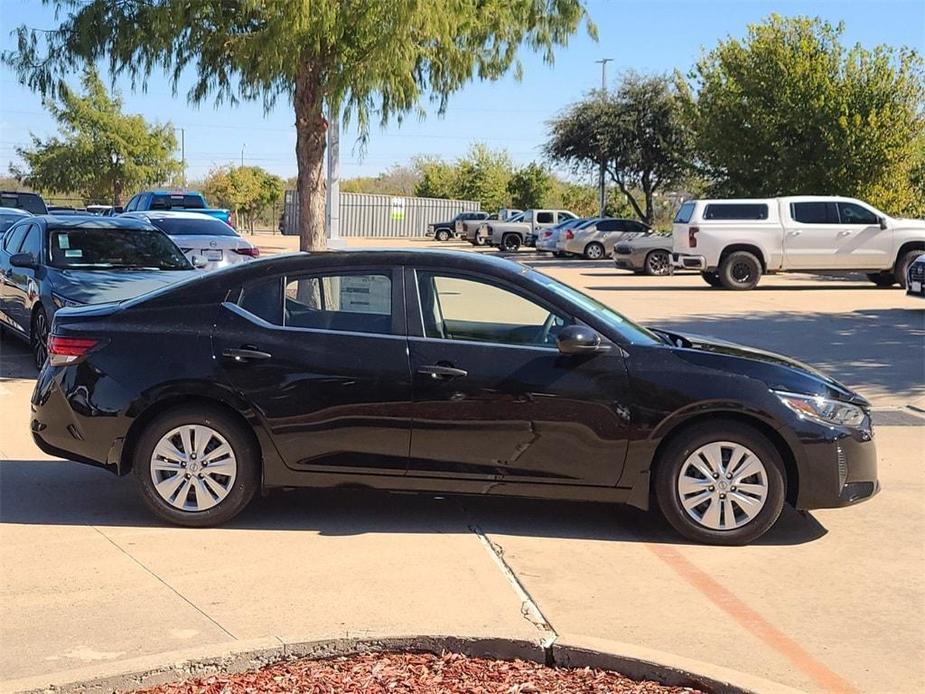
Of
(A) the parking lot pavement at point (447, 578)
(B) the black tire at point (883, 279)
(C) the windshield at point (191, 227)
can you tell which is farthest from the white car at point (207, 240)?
(B) the black tire at point (883, 279)

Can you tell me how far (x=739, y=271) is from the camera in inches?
939

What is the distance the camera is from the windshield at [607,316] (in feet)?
20.1

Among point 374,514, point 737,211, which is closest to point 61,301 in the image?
point 374,514

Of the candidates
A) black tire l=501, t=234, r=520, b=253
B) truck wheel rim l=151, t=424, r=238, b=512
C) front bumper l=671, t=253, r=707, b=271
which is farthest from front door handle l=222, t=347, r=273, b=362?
black tire l=501, t=234, r=520, b=253

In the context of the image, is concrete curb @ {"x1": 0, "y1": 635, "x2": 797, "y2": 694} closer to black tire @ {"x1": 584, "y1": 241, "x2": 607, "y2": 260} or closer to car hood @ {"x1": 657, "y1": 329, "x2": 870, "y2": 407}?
car hood @ {"x1": 657, "y1": 329, "x2": 870, "y2": 407}

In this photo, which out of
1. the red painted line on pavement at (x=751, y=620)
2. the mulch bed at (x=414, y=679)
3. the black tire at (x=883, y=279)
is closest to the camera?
the mulch bed at (x=414, y=679)

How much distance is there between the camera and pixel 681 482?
5.91 m

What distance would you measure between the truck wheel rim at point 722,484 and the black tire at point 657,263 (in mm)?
22865

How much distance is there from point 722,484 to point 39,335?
7.93m

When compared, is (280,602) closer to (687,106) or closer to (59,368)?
(59,368)

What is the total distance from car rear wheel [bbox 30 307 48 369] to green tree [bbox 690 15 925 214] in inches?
963

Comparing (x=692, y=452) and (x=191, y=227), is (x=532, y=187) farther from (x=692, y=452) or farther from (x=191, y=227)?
(x=692, y=452)

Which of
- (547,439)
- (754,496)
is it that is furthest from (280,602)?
(754,496)

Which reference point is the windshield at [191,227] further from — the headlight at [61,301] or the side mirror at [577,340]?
the side mirror at [577,340]
